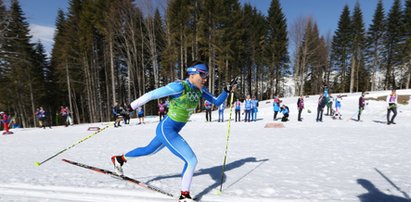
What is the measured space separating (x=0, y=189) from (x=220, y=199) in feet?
12.9

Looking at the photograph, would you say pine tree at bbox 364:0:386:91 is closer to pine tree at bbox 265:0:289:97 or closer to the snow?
pine tree at bbox 265:0:289:97

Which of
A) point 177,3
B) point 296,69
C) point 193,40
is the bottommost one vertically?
point 296,69

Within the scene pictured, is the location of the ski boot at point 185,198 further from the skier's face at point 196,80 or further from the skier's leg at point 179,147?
the skier's face at point 196,80

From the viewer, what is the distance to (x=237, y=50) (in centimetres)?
3466

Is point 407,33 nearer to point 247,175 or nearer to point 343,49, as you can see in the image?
point 343,49

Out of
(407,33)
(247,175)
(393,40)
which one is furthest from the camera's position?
(393,40)

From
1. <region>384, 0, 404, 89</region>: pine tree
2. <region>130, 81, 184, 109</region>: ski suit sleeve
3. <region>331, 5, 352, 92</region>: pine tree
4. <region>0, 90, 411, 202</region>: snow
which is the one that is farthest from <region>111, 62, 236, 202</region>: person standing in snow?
<region>384, 0, 404, 89</region>: pine tree

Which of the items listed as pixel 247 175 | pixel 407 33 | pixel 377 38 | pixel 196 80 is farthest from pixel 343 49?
pixel 196 80

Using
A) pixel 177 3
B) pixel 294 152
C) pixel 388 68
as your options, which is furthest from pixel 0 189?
pixel 388 68

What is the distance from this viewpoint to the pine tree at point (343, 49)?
43.1 m

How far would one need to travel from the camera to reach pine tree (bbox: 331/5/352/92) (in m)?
43.1

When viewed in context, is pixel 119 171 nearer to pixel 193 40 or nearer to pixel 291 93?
pixel 193 40

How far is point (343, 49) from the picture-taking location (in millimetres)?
44250

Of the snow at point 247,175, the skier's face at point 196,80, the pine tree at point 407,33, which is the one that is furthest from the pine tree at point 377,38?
the skier's face at point 196,80
